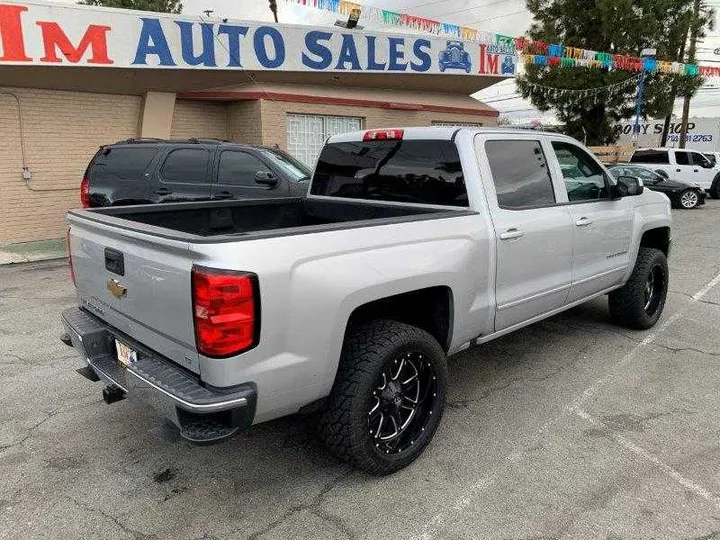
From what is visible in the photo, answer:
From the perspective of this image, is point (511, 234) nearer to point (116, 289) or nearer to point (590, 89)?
point (116, 289)

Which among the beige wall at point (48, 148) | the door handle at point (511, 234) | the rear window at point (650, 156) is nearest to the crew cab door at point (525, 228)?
the door handle at point (511, 234)

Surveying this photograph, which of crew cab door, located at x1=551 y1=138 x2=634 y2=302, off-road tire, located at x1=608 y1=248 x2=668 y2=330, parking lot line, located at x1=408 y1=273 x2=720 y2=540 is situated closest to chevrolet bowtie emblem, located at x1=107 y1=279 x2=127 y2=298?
parking lot line, located at x1=408 y1=273 x2=720 y2=540

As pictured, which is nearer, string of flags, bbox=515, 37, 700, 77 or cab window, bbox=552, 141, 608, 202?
cab window, bbox=552, 141, 608, 202

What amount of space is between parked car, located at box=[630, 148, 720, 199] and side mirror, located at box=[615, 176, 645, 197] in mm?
16284

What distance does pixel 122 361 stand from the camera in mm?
3025

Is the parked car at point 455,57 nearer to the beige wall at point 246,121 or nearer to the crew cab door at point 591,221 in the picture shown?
Result: the beige wall at point 246,121

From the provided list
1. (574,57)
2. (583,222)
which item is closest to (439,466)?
(583,222)

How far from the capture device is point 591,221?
4.35m

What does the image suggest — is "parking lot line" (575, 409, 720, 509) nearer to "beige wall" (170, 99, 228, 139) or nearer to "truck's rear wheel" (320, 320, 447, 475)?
"truck's rear wheel" (320, 320, 447, 475)

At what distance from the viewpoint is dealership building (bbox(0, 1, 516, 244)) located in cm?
977

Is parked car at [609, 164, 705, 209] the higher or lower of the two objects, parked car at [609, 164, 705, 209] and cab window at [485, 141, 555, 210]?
the lower

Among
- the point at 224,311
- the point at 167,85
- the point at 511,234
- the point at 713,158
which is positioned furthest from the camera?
the point at 713,158

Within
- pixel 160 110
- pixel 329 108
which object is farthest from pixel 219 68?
pixel 329 108

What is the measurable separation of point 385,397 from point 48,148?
10195 millimetres
